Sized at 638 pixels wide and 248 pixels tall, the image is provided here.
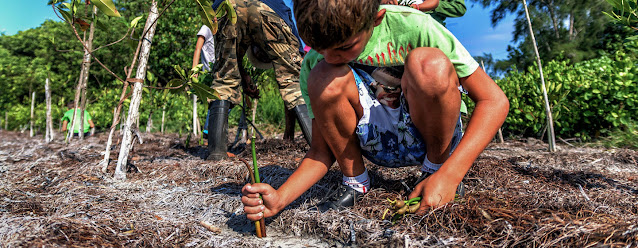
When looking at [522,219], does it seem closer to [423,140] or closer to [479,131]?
[479,131]

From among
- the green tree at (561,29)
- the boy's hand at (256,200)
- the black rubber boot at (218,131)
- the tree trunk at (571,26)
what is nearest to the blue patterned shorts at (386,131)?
the boy's hand at (256,200)

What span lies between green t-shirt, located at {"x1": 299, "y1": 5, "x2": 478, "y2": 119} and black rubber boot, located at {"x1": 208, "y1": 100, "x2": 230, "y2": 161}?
158 cm

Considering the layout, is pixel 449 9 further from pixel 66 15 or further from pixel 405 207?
pixel 66 15

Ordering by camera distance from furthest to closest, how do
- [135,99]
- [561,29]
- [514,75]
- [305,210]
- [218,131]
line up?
[561,29], [514,75], [218,131], [135,99], [305,210]

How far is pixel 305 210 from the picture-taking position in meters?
1.38

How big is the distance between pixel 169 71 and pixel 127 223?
34.9 ft

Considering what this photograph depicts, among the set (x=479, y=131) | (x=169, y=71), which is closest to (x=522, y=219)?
(x=479, y=131)

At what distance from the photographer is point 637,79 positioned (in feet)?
9.93

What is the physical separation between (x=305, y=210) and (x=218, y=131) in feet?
4.66

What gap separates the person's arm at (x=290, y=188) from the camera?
1.14 meters

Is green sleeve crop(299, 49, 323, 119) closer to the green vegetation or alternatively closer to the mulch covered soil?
the mulch covered soil

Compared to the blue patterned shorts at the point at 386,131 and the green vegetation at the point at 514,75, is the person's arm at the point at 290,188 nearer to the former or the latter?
the blue patterned shorts at the point at 386,131

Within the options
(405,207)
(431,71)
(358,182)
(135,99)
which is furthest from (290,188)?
(135,99)

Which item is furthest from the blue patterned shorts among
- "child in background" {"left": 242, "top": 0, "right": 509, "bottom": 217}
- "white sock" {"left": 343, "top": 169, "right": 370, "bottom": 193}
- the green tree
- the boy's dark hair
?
the green tree
